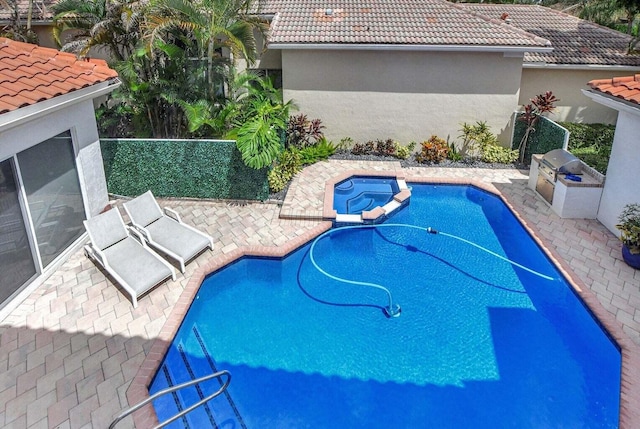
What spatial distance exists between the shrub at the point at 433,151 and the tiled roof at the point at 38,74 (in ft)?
44.8

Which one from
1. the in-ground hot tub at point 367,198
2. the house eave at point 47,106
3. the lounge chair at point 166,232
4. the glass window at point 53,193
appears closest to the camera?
the house eave at point 47,106

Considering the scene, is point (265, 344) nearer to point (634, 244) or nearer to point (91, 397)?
point (91, 397)

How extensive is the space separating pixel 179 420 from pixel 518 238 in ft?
39.6

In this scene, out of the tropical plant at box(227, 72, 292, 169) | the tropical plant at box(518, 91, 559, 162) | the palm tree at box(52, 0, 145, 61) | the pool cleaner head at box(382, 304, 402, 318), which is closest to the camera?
the pool cleaner head at box(382, 304, 402, 318)

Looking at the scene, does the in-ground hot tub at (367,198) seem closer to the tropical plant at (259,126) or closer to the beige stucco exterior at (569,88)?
the tropical plant at (259,126)

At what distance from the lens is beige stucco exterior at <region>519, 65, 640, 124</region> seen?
2200 centimetres

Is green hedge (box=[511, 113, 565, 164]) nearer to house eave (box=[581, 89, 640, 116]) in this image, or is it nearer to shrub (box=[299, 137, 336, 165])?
house eave (box=[581, 89, 640, 116])

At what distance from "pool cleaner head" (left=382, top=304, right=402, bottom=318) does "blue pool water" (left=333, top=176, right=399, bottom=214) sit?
18.7ft

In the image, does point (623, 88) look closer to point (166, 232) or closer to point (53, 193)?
point (166, 232)

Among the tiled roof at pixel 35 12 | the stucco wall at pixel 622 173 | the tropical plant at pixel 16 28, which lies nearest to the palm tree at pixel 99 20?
the tropical plant at pixel 16 28

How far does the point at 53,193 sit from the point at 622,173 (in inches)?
685

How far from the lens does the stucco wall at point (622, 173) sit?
543 inches

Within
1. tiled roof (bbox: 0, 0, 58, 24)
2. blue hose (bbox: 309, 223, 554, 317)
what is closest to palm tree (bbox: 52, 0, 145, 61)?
tiled roof (bbox: 0, 0, 58, 24)

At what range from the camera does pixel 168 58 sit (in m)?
18.2
